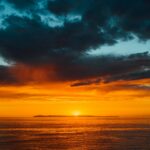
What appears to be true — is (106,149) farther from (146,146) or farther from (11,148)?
(11,148)

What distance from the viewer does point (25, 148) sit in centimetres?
11312

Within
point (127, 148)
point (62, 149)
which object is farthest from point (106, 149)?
point (62, 149)

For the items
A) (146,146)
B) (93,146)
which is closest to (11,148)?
(93,146)

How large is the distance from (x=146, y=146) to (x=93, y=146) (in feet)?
58.1

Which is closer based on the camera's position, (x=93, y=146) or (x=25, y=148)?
(x=25, y=148)

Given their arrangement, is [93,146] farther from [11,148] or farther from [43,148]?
[11,148]

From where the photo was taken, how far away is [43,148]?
4469 inches

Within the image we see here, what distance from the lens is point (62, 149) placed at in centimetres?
11325

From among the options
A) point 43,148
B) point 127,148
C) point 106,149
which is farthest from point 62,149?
point 127,148

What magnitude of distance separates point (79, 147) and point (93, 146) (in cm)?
564

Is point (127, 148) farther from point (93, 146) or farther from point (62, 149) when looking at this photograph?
point (62, 149)

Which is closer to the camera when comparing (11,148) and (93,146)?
(11,148)

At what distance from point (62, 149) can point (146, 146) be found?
28141mm

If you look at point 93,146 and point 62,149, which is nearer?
point 62,149
